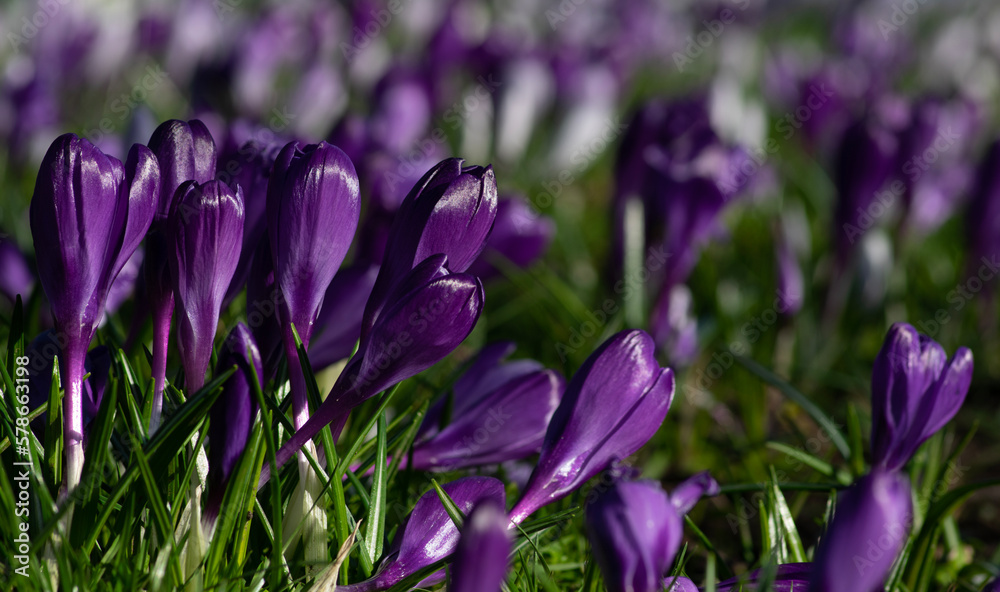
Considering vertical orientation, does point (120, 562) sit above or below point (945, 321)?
above

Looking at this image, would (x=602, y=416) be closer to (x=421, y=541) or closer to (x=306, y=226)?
(x=421, y=541)

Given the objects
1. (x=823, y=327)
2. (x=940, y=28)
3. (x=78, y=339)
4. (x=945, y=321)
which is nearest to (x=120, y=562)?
(x=78, y=339)

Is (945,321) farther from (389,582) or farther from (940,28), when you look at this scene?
(940,28)

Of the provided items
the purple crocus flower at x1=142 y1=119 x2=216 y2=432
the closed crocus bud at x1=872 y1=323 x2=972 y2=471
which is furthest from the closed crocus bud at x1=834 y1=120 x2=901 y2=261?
the purple crocus flower at x1=142 y1=119 x2=216 y2=432

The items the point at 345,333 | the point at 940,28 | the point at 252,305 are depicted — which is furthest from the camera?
the point at 940,28

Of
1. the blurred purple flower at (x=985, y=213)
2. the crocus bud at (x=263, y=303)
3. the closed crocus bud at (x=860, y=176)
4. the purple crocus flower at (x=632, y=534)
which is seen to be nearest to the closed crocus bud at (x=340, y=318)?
the crocus bud at (x=263, y=303)

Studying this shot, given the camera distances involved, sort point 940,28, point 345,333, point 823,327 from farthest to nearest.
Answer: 1. point 940,28
2. point 823,327
3. point 345,333

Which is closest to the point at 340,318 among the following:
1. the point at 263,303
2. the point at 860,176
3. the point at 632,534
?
the point at 263,303
